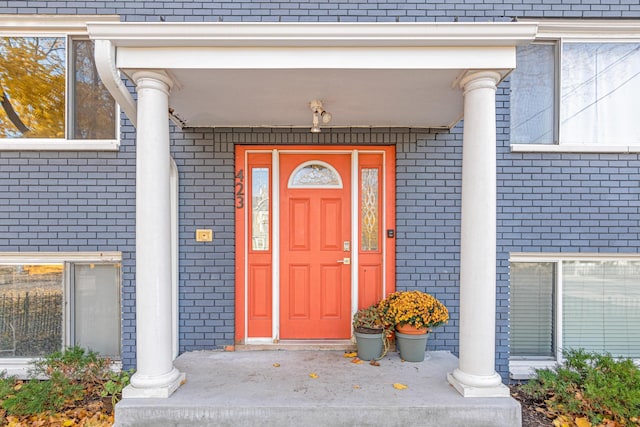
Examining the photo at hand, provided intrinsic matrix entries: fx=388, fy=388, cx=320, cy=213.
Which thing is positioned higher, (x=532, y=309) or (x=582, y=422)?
(x=532, y=309)

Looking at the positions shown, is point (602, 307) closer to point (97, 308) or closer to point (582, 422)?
point (582, 422)

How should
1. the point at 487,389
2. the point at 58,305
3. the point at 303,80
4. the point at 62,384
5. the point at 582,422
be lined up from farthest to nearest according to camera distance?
the point at 58,305 → the point at 62,384 → the point at 582,422 → the point at 303,80 → the point at 487,389

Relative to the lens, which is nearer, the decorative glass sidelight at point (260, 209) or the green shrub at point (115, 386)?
the green shrub at point (115, 386)

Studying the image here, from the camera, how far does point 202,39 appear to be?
2.64 meters

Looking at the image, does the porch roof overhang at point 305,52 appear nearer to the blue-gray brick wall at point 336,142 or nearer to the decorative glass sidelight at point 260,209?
the blue-gray brick wall at point 336,142

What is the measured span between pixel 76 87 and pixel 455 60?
372 centimetres

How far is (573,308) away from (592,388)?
1.09 m

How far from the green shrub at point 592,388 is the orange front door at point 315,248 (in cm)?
192

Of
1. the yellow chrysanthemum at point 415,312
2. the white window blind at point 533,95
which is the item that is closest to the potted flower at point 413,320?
the yellow chrysanthemum at point 415,312

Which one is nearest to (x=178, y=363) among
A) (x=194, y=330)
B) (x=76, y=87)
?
(x=194, y=330)

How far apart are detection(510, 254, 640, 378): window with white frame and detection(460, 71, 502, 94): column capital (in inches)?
81.7

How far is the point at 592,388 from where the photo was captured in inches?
126

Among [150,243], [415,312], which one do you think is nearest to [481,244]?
[415,312]

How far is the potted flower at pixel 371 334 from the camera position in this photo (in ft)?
11.8
